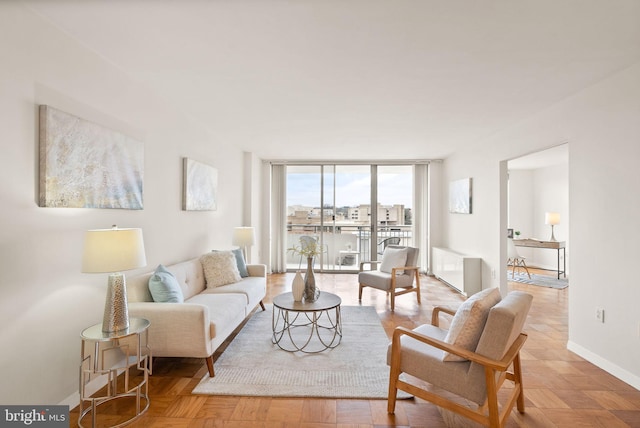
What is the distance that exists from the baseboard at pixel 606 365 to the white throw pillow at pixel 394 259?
2.04 metres

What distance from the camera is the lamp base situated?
1987 millimetres

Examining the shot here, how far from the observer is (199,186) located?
13.0 ft

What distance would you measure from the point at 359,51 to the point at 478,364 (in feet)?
7.10

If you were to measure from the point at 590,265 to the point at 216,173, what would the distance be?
4.42m

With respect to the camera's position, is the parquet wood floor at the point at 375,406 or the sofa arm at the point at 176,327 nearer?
the parquet wood floor at the point at 375,406

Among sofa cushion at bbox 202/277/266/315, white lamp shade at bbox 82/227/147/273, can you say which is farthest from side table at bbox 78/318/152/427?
sofa cushion at bbox 202/277/266/315

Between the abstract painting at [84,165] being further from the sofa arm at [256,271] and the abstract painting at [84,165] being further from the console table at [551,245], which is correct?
the console table at [551,245]

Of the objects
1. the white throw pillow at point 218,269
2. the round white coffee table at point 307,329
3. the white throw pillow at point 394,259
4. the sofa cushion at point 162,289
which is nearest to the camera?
the sofa cushion at point 162,289

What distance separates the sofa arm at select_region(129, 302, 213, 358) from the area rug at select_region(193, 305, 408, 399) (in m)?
0.34

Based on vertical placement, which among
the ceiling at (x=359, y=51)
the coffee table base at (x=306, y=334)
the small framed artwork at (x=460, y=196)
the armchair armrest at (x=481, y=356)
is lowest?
the coffee table base at (x=306, y=334)

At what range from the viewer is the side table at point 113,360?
1887 millimetres

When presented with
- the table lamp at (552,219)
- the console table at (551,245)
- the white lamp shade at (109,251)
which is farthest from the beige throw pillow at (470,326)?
the table lamp at (552,219)

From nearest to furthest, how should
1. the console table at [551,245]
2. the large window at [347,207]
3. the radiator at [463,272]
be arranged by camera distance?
1. the radiator at [463,272]
2. the console table at [551,245]
3. the large window at [347,207]

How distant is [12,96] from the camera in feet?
5.61
